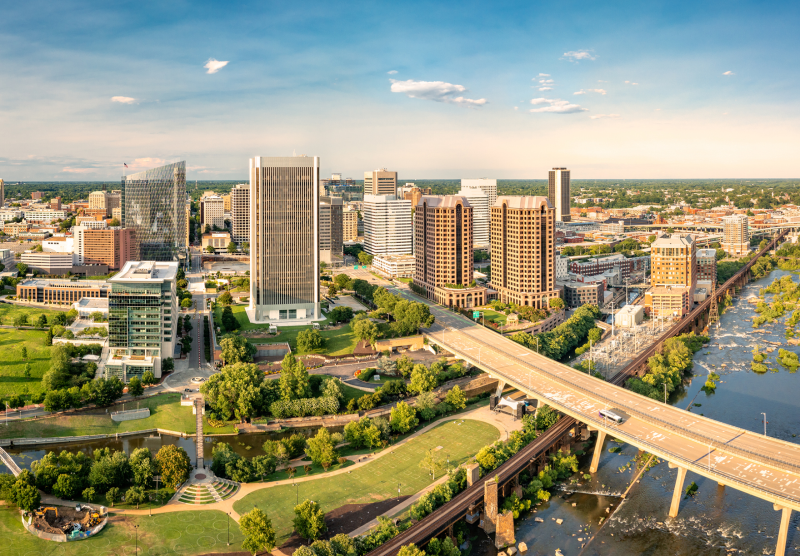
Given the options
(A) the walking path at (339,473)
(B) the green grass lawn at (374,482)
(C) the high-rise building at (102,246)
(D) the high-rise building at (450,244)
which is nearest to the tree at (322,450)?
(A) the walking path at (339,473)

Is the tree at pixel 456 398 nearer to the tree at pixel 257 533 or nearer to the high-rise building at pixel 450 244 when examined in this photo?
the tree at pixel 257 533

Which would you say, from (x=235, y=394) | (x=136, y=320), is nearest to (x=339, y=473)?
(x=235, y=394)

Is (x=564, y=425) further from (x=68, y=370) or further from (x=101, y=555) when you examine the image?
(x=68, y=370)

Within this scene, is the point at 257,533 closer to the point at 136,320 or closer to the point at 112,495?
the point at 112,495

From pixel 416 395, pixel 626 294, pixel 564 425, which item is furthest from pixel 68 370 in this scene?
pixel 626 294

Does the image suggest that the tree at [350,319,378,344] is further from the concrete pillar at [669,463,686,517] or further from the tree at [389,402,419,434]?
the concrete pillar at [669,463,686,517]

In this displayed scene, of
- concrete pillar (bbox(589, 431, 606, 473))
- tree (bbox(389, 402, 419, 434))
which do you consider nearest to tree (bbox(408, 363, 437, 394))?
tree (bbox(389, 402, 419, 434))
